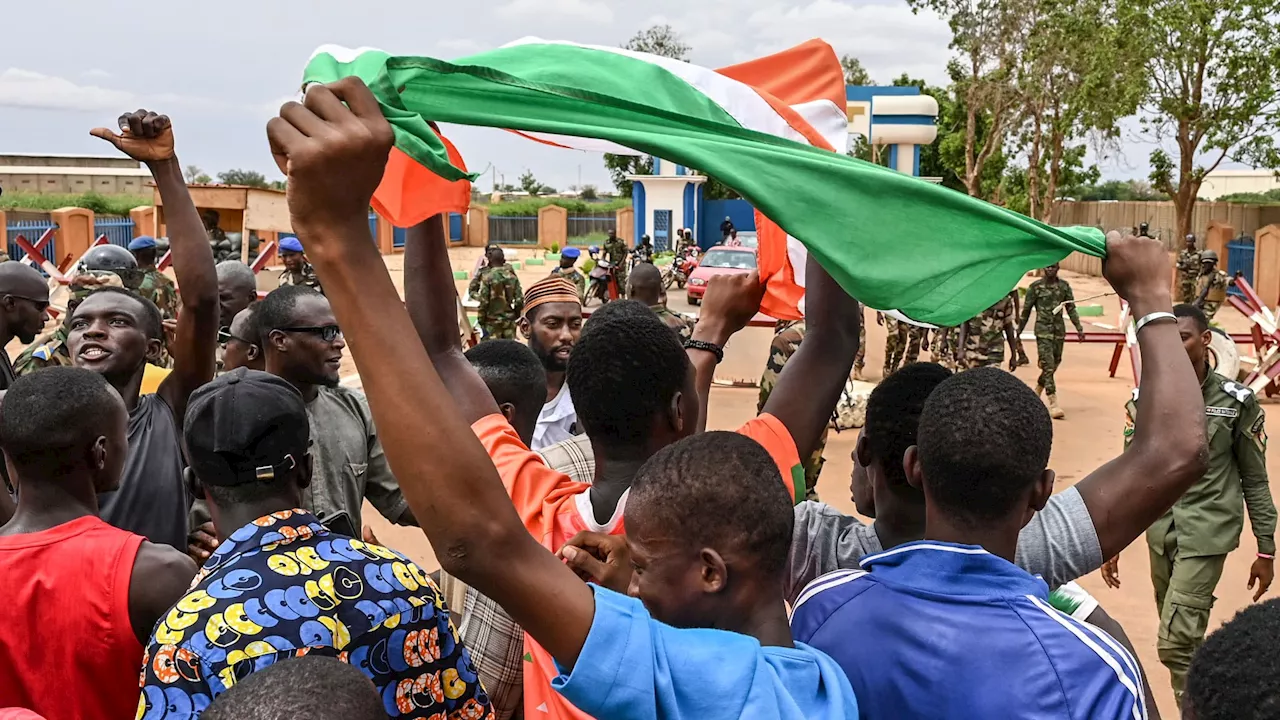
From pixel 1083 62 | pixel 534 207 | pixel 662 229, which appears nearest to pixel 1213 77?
pixel 1083 62

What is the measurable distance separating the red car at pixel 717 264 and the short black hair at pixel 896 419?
751 inches

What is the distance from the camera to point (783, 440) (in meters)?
2.21

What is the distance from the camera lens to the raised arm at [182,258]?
9.61ft

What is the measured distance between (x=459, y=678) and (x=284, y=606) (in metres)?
0.34

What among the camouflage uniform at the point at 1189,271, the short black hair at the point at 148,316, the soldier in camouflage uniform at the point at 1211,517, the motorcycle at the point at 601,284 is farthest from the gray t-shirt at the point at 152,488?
the camouflage uniform at the point at 1189,271

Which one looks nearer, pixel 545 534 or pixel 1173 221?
pixel 545 534

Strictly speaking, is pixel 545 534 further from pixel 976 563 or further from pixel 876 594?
pixel 976 563

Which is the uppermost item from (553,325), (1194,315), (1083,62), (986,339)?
(1083,62)

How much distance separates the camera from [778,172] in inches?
74.4

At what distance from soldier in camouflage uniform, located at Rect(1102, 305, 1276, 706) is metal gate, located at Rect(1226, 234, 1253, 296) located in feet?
78.3

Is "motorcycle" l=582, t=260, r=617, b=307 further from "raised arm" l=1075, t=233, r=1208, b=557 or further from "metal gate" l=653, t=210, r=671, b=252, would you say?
"metal gate" l=653, t=210, r=671, b=252

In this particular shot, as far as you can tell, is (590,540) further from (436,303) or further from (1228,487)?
(1228,487)

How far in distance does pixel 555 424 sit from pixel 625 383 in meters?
2.61

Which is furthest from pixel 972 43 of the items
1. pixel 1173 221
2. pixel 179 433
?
pixel 179 433
